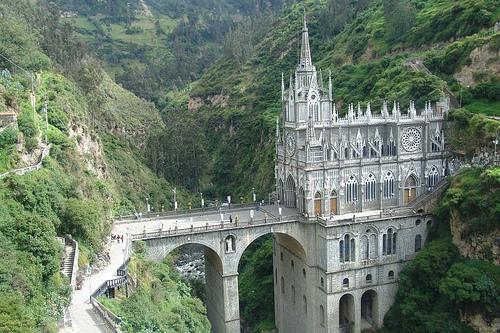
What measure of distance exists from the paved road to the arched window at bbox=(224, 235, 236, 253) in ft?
6.54

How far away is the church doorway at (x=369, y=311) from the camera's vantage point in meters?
57.1

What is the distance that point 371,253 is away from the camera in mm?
55719

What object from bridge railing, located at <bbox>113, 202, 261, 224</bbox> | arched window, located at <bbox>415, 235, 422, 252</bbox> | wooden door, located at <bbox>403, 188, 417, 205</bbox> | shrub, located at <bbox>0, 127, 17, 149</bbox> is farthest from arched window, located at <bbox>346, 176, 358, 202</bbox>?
shrub, located at <bbox>0, 127, 17, 149</bbox>

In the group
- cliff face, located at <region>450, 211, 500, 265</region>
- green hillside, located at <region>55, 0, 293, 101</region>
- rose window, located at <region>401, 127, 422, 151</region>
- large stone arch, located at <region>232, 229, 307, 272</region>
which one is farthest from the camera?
green hillside, located at <region>55, 0, 293, 101</region>

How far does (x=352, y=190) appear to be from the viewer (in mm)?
56938

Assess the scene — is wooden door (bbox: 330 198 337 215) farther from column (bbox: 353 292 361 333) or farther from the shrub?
the shrub

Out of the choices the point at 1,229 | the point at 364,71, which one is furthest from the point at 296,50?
the point at 1,229

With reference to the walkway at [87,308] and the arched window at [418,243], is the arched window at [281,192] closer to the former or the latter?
the arched window at [418,243]

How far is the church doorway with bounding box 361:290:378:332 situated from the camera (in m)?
57.1

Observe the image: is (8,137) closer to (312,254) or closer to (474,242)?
(312,254)

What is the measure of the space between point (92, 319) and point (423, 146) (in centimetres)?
3939

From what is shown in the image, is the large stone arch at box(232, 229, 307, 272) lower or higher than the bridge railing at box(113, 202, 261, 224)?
lower

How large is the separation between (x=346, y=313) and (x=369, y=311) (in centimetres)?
269

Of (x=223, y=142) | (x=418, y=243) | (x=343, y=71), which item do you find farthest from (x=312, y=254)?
(x=223, y=142)
